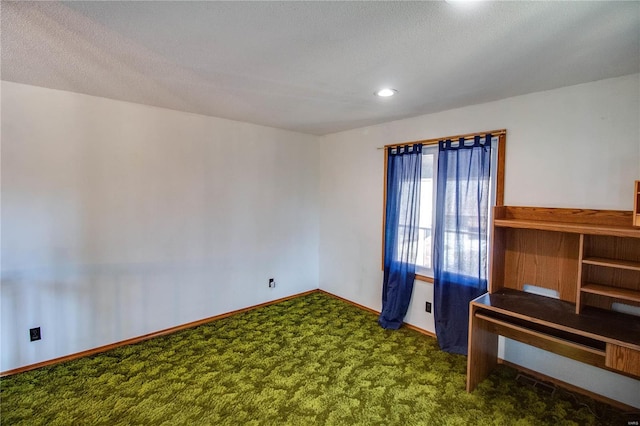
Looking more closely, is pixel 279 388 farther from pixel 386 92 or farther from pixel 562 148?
pixel 562 148

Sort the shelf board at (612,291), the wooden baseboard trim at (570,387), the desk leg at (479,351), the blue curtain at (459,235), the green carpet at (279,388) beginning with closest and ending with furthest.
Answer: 1. the shelf board at (612,291)
2. the green carpet at (279,388)
3. the wooden baseboard trim at (570,387)
4. the desk leg at (479,351)
5. the blue curtain at (459,235)

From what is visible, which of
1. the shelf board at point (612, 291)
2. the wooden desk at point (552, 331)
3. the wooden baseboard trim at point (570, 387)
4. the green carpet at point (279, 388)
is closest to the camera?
the wooden desk at point (552, 331)

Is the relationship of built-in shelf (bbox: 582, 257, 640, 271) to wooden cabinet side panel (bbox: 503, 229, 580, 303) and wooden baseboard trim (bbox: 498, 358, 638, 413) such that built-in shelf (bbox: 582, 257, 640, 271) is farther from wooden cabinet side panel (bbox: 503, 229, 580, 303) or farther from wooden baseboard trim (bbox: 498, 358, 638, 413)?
wooden baseboard trim (bbox: 498, 358, 638, 413)

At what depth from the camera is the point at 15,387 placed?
2.32 m

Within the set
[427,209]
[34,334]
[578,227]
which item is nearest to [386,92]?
[427,209]

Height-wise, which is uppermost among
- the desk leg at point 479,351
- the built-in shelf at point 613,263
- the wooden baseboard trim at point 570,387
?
the built-in shelf at point 613,263

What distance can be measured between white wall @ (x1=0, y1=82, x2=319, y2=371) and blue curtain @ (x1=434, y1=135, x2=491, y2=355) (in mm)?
2103

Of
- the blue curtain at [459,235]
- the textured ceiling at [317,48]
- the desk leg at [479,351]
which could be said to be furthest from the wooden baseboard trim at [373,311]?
the textured ceiling at [317,48]

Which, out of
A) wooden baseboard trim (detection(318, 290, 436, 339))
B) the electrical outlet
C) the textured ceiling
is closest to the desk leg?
wooden baseboard trim (detection(318, 290, 436, 339))

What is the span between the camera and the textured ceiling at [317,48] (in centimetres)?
141

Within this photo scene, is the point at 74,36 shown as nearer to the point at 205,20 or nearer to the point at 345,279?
the point at 205,20

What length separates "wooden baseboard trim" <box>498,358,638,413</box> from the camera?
84.6 inches

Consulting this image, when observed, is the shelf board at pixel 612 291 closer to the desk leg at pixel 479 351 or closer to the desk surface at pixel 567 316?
the desk surface at pixel 567 316

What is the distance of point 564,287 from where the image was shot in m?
2.37
